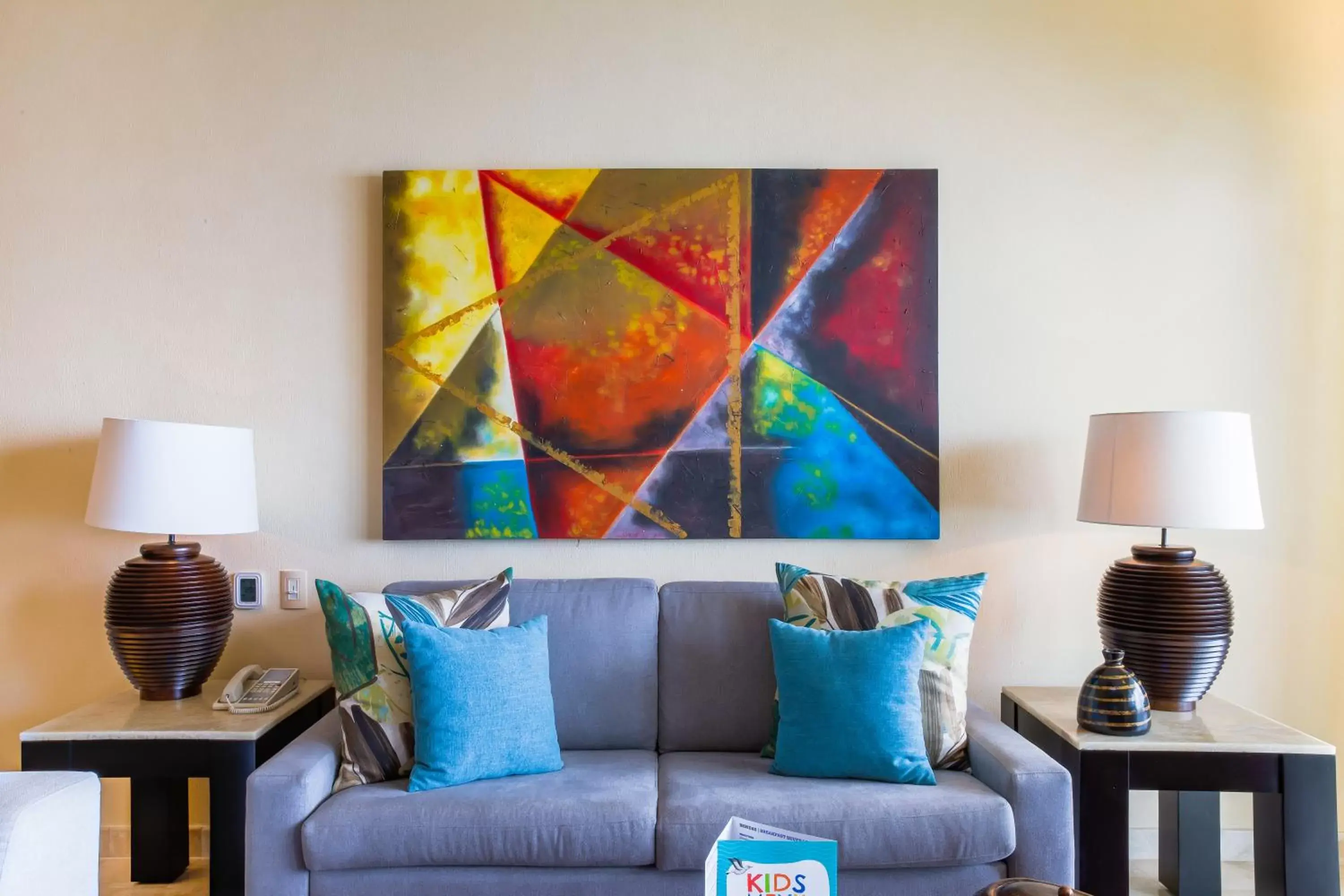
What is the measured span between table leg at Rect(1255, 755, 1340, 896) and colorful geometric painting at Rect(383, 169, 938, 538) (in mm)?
1090

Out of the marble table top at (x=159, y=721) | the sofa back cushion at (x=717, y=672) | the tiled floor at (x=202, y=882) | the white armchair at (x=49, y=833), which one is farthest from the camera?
the tiled floor at (x=202, y=882)

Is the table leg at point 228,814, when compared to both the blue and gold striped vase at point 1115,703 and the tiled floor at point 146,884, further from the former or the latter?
the blue and gold striped vase at point 1115,703

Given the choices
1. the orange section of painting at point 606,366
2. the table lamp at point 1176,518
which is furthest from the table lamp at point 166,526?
the table lamp at point 1176,518

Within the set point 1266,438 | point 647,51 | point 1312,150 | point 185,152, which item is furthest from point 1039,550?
point 185,152

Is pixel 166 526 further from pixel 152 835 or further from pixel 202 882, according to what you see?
pixel 202 882

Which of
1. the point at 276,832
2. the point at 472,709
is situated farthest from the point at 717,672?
the point at 276,832

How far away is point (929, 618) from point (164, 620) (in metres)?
2.07

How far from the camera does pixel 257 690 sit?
2484 millimetres

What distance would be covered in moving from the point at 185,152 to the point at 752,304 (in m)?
1.86

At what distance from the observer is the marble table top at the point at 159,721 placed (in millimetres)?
2234

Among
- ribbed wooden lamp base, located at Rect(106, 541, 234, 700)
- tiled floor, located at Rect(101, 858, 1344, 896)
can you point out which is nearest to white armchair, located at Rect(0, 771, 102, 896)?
ribbed wooden lamp base, located at Rect(106, 541, 234, 700)

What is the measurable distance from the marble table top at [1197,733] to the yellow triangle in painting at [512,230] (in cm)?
196

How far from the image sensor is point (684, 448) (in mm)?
2797

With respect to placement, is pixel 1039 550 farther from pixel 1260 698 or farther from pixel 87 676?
pixel 87 676
